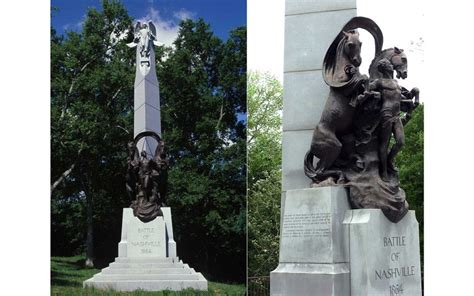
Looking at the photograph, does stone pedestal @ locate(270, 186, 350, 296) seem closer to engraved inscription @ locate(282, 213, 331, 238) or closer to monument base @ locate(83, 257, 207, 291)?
engraved inscription @ locate(282, 213, 331, 238)

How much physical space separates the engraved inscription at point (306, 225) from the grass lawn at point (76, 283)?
33.0 feet

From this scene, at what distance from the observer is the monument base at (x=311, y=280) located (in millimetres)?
9031

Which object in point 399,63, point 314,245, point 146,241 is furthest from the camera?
point 146,241

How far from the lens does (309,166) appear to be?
10023 mm

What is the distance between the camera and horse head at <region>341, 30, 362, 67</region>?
9805 millimetres

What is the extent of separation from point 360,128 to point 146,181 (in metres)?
13.0

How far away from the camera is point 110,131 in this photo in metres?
32.5

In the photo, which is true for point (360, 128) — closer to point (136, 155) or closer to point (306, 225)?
point (306, 225)

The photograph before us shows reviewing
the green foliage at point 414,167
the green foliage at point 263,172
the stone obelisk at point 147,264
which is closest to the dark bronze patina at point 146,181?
→ the stone obelisk at point 147,264

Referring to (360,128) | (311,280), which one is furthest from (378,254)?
(360,128)

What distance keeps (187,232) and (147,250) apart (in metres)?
9.97

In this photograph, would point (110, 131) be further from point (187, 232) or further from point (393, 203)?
point (393, 203)

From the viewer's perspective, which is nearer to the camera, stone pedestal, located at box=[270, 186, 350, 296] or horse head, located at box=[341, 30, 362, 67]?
stone pedestal, located at box=[270, 186, 350, 296]

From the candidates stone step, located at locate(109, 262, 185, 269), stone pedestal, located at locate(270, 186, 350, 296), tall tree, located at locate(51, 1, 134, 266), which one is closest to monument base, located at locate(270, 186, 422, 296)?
stone pedestal, located at locate(270, 186, 350, 296)
